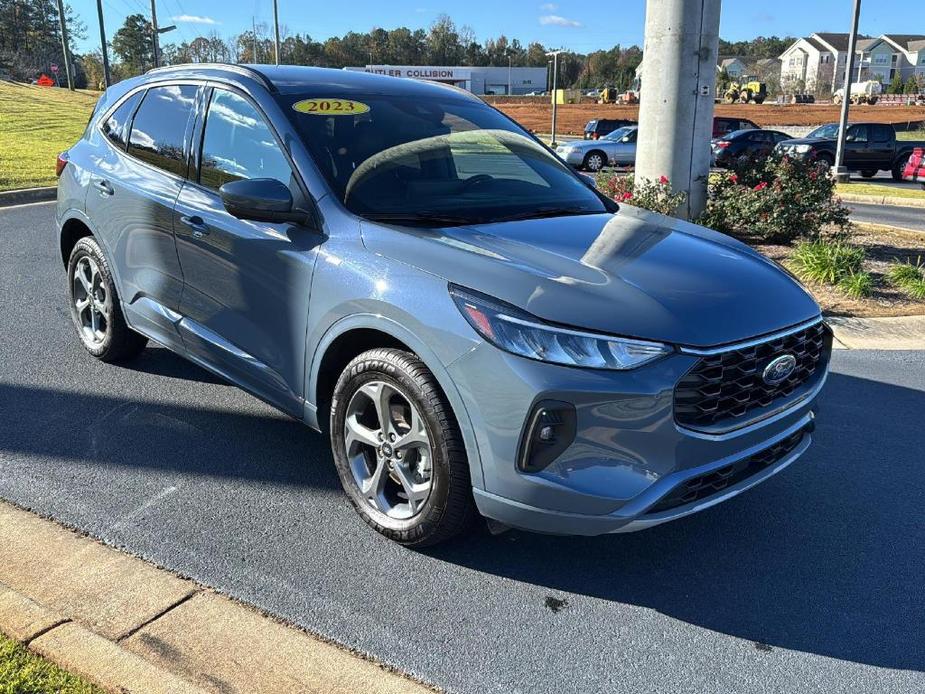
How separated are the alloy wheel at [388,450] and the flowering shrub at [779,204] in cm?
654

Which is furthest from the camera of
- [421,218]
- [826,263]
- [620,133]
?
[620,133]

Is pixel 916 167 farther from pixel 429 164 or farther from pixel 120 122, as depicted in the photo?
pixel 120 122

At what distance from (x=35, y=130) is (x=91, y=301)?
2495 cm

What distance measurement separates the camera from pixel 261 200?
10.9 ft

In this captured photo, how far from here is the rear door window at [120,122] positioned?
4891 millimetres

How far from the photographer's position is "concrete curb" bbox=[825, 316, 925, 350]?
6.16m

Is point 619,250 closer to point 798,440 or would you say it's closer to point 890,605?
point 798,440

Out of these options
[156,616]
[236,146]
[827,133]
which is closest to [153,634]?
[156,616]

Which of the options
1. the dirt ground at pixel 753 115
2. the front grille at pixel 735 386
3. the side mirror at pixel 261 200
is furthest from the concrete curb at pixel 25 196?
the dirt ground at pixel 753 115

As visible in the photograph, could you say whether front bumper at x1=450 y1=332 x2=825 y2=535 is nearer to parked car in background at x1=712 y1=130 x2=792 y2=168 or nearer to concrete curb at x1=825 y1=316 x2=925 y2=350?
concrete curb at x1=825 y1=316 x2=925 y2=350

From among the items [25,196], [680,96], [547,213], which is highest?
[680,96]

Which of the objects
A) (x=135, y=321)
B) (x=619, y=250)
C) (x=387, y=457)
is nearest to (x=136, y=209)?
(x=135, y=321)

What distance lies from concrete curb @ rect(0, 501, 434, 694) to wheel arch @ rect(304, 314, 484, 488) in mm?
784

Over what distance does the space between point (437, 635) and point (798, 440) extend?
1695 millimetres
